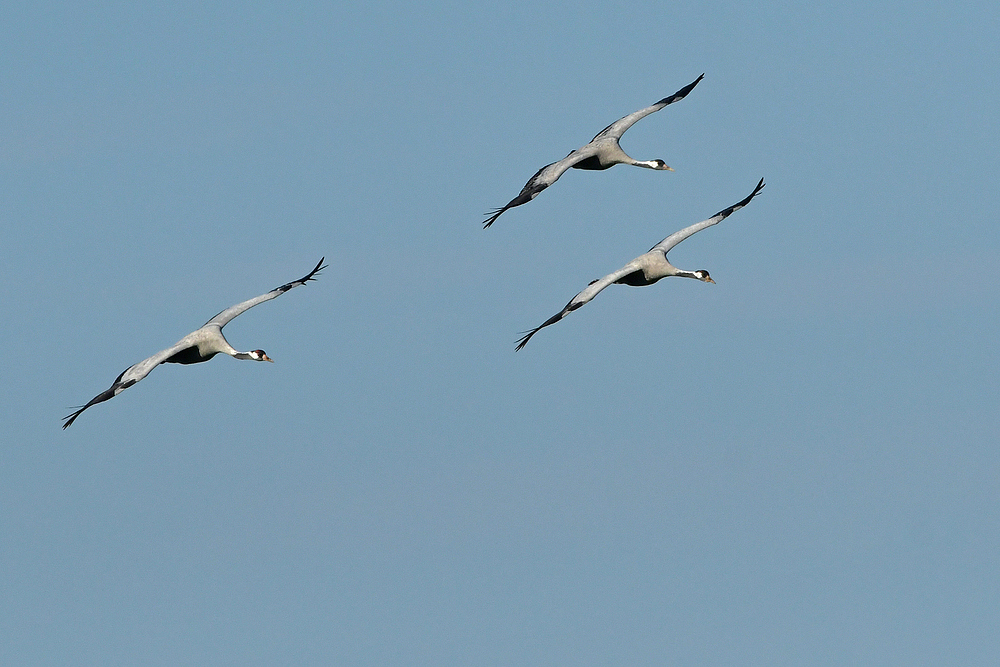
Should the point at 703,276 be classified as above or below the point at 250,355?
below

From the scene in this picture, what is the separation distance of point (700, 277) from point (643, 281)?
97.2 inches

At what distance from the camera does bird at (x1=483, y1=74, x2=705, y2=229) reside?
44031 mm

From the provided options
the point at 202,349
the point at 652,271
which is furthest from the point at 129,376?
the point at 652,271

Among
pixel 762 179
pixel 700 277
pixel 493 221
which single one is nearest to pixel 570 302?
pixel 493 221

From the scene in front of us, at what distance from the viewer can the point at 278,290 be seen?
47344 mm

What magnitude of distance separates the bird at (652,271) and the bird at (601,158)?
8.65 feet

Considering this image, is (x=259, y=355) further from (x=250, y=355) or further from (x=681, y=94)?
(x=681, y=94)

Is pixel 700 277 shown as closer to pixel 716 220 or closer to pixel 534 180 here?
pixel 716 220

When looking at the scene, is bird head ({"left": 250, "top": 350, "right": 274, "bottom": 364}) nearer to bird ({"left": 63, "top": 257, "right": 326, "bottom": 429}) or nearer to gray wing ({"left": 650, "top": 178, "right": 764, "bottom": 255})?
bird ({"left": 63, "top": 257, "right": 326, "bottom": 429})

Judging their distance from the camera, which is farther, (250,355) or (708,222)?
(708,222)

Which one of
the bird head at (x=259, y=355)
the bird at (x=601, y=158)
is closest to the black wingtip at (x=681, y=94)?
the bird at (x=601, y=158)

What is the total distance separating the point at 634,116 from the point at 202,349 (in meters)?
14.4

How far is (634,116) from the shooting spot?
5016 centimetres

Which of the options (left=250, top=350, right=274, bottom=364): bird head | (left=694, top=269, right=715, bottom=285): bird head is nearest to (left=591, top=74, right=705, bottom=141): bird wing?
(left=694, top=269, right=715, bottom=285): bird head
